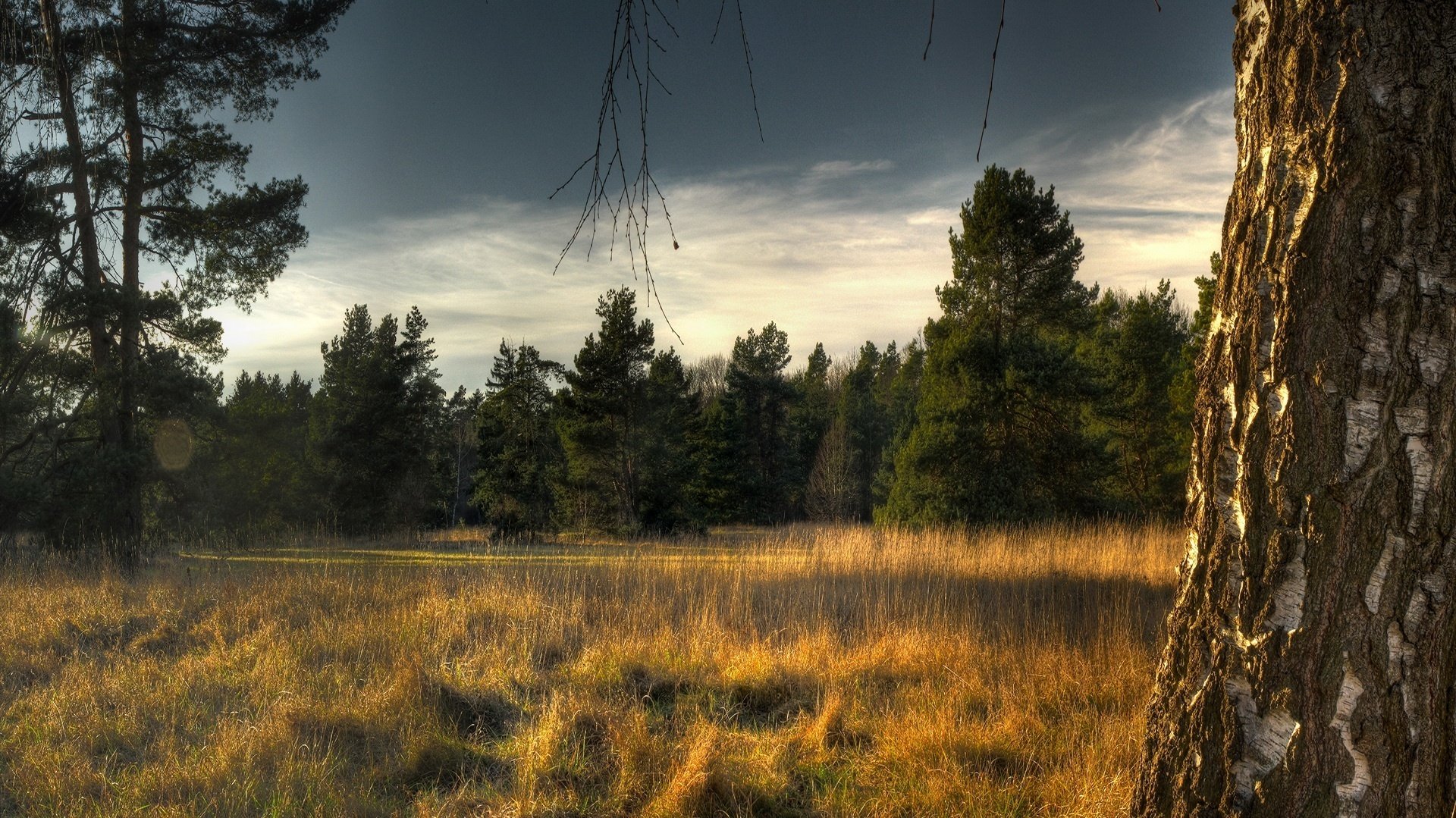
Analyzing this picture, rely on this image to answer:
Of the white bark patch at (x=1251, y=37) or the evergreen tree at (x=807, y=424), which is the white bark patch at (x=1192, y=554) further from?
the evergreen tree at (x=807, y=424)

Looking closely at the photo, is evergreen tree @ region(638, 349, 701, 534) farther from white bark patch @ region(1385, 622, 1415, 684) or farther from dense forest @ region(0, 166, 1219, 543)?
white bark patch @ region(1385, 622, 1415, 684)

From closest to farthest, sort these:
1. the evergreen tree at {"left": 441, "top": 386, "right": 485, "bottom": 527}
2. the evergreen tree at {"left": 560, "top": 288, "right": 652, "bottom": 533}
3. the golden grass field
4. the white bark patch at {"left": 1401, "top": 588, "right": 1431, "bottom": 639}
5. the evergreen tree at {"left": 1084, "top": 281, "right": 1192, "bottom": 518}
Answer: the white bark patch at {"left": 1401, "top": 588, "right": 1431, "bottom": 639}, the golden grass field, the evergreen tree at {"left": 1084, "top": 281, "right": 1192, "bottom": 518}, the evergreen tree at {"left": 560, "top": 288, "right": 652, "bottom": 533}, the evergreen tree at {"left": 441, "top": 386, "right": 485, "bottom": 527}

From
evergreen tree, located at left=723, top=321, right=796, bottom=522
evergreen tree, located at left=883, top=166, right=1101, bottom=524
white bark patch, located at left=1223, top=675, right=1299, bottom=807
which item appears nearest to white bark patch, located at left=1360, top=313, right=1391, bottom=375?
white bark patch, located at left=1223, top=675, right=1299, bottom=807

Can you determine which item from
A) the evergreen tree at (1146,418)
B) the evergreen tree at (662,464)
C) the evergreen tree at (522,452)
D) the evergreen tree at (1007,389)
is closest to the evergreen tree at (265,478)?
the evergreen tree at (522,452)

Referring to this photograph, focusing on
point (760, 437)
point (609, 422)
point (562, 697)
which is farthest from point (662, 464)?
point (562, 697)

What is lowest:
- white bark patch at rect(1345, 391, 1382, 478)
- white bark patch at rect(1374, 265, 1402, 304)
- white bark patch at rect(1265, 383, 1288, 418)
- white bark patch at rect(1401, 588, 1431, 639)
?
white bark patch at rect(1401, 588, 1431, 639)

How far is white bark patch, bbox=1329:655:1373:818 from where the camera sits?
142 centimetres

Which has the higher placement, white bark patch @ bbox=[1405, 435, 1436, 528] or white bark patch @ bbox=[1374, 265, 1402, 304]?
white bark patch @ bbox=[1374, 265, 1402, 304]

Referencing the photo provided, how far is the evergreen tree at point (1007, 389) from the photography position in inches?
634

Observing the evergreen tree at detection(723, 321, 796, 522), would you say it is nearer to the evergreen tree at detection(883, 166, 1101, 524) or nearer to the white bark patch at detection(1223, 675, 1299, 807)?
the evergreen tree at detection(883, 166, 1101, 524)

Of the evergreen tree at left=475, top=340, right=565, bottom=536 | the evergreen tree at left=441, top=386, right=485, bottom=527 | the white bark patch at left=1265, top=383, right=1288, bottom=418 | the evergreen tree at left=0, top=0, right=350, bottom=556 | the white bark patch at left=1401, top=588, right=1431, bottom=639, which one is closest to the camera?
the white bark patch at left=1401, top=588, right=1431, bottom=639

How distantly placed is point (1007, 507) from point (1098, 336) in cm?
1087

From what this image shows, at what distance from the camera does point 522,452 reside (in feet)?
96.3

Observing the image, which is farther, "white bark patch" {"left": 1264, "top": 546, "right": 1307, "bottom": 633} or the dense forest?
A: the dense forest
